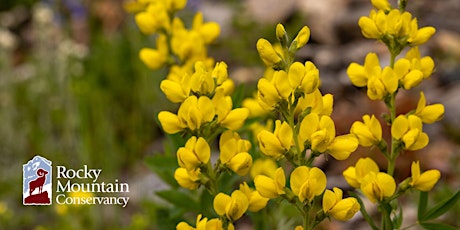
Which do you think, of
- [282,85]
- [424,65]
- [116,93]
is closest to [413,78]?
[424,65]

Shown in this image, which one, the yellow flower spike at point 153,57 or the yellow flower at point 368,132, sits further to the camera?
the yellow flower spike at point 153,57

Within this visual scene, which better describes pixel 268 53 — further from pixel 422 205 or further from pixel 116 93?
pixel 116 93

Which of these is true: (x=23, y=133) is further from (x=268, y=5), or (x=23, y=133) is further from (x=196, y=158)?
(x=196, y=158)

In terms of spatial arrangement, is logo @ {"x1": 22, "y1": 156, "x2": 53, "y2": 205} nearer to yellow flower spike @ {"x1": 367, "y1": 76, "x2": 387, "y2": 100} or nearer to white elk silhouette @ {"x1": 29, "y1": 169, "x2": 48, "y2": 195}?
white elk silhouette @ {"x1": 29, "y1": 169, "x2": 48, "y2": 195}

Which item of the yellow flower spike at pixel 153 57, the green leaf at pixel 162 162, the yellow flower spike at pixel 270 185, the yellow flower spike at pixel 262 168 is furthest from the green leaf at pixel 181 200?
the yellow flower spike at pixel 270 185

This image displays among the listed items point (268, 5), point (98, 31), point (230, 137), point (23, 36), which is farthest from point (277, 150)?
point (23, 36)

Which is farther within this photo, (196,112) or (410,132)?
(410,132)

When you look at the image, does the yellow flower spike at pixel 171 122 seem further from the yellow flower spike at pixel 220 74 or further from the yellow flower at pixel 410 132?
the yellow flower at pixel 410 132
